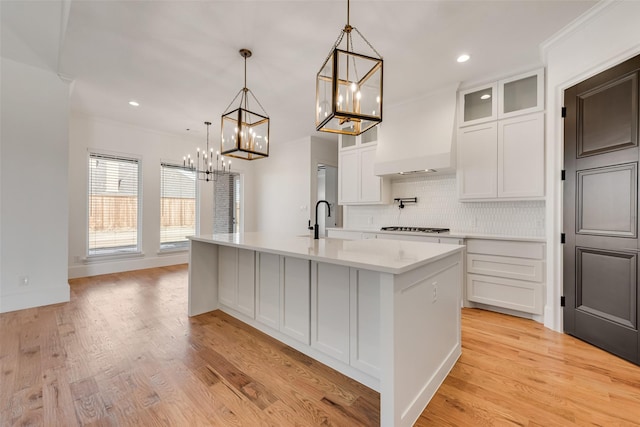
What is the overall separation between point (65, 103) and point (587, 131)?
5.92m

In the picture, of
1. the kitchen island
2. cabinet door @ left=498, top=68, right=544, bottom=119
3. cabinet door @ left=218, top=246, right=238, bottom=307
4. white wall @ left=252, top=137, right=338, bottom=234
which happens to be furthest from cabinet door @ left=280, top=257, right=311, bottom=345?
white wall @ left=252, top=137, right=338, bottom=234

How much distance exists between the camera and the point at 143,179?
5570 millimetres

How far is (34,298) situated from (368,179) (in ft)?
15.6

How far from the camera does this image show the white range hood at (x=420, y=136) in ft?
11.6

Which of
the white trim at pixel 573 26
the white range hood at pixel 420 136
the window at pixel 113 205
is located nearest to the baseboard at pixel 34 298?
the window at pixel 113 205

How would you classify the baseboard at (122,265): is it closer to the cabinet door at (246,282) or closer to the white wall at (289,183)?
the white wall at (289,183)

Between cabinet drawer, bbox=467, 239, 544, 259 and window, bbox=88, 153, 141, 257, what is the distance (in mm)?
6049

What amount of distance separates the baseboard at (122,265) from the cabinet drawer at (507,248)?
575cm

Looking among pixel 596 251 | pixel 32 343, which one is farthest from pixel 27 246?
pixel 596 251

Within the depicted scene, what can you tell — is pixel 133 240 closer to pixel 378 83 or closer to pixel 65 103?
pixel 65 103

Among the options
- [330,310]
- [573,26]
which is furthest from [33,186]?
[573,26]

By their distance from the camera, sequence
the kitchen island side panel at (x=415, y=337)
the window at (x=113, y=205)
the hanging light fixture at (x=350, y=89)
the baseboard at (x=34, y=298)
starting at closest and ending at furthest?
the kitchen island side panel at (x=415, y=337) → the hanging light fixture at (x=350, y=89) → the baseboard at (x=34, y=298) → the window at (x=113, y=205)

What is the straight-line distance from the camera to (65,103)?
3547 mm

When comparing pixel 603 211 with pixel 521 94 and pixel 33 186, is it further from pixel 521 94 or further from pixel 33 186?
pixel 33 186
